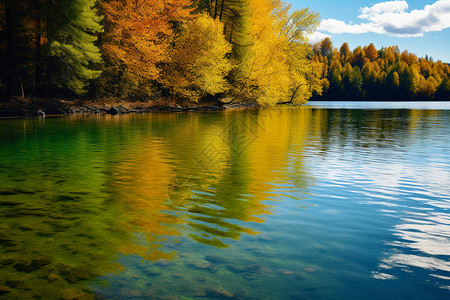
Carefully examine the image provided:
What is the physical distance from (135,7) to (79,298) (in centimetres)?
3571

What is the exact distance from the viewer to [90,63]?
36031 millimetres

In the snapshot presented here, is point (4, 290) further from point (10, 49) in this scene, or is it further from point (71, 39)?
point (71, 39)

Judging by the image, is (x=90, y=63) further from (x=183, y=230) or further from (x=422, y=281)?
(x=422, y=281)

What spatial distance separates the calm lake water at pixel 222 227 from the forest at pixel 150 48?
67.4 feet

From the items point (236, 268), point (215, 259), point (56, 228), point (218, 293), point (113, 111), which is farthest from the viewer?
point (113, 111)

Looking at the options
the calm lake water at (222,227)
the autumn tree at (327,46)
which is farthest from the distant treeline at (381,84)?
the calm lake water at (222,227)

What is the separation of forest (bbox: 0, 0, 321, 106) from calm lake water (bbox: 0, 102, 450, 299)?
20.5 metres

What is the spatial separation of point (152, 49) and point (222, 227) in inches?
1291

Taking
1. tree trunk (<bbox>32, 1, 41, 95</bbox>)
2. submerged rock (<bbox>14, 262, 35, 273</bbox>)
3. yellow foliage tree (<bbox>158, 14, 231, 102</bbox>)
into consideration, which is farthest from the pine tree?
submerged rock (<bbox>14, 262, 35, 273</bbox>)

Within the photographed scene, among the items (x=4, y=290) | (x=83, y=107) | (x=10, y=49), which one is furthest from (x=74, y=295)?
(x=83, y=107)

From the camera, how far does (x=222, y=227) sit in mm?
6434

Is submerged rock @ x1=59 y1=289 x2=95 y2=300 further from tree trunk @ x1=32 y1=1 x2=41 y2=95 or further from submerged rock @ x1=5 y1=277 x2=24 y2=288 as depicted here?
tree trunk @ x1=32 y1=1 x2=41 y2=95

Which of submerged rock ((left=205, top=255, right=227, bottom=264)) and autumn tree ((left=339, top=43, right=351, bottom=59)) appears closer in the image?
submerged rock ((left=205, top=255, right=227, bottom=264))

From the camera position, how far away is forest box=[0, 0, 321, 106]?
103ft
